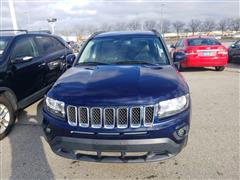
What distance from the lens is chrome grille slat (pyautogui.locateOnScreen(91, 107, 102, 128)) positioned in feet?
9.07

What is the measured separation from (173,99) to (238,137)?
197 centimetres

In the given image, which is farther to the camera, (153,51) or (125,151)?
(153,51)

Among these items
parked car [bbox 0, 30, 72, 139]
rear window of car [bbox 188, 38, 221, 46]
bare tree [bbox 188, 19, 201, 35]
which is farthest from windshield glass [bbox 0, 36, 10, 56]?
bare tree [bbox 188, 19, 201, 35]

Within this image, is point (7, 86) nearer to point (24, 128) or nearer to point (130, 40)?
point (24, 128)

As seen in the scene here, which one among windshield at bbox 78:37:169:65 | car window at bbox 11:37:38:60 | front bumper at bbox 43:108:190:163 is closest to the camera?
front bumper at bbox 43:108:190:163

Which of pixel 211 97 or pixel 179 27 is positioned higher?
pixel 211 97

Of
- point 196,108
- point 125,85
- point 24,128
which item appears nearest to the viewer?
point 125,85

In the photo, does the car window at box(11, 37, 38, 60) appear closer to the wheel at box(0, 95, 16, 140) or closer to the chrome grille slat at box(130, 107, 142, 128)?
the wheel at box(0, 95, 16, 140)

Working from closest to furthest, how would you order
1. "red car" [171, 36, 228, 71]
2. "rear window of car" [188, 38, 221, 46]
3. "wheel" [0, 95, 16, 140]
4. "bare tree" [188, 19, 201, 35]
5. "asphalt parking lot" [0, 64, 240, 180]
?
"asphalt parking lot" [0, 64, 240, 180]
"wheel" [0, 95, 16, 140]
"red car" [171, 36, 228, 71]
"rear window of car" [188, 38, 221, 46]
"bare tree" [188, 19, 201, 35]

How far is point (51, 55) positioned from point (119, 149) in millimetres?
4297

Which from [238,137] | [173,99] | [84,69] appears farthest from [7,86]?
[238,137]

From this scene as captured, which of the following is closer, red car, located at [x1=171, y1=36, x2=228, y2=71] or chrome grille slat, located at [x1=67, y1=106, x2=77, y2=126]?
chrome grille slat, located at [x1=67, y1=106, x2=77, y2=126]

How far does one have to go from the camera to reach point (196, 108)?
18.9ft

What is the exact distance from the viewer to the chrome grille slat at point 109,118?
108 inches
